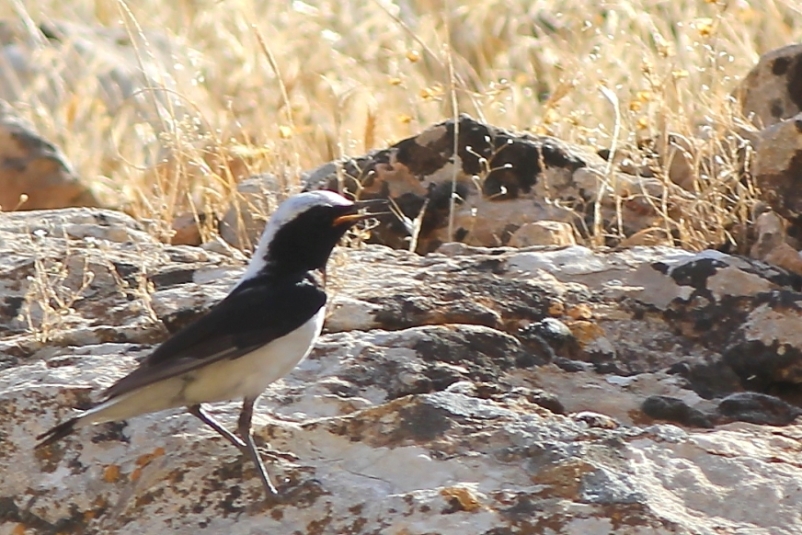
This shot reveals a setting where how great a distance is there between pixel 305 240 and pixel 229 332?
0.46 meters

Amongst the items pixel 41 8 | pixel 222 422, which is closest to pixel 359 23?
pixel 41 8

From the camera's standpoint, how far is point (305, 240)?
3906 mm

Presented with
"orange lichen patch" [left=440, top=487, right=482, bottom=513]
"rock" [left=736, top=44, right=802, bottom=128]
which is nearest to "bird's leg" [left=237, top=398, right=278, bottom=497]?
"orange lichen patch" [left=440, top=487, right=482, bottom=513]

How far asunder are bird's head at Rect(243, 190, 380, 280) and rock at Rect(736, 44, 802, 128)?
231 centimetres

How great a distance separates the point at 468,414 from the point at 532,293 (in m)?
0.93

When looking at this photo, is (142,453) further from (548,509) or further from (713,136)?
(713,136)

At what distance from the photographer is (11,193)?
747 cm

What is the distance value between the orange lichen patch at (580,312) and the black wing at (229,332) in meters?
0.97

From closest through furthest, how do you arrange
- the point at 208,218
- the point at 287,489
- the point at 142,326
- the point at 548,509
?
1. the point at 548,509
2. the point at 287,489
3. the point at 142,326
4. the point at 208,218

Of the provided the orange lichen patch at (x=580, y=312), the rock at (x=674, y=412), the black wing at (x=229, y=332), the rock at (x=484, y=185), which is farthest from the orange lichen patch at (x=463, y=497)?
the rock at (x=484, y=185)

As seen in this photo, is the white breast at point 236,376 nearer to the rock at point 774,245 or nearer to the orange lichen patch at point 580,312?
the orange lichen patch at point 580,312

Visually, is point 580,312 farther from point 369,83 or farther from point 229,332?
point 369,83

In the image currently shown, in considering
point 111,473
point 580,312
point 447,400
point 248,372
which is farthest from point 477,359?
point 111,473

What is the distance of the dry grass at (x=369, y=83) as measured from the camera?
6102mm
